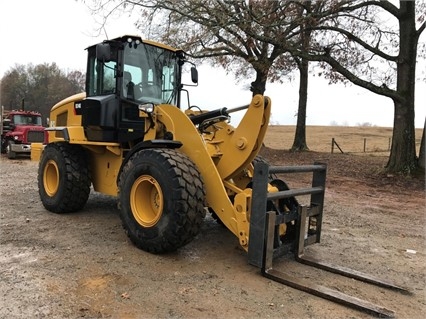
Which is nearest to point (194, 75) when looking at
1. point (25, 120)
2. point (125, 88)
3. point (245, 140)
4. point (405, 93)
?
point (125, 88)

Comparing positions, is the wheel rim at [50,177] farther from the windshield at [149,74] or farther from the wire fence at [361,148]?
the wire fence at [361,148]

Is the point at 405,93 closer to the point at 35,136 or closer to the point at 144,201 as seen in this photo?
the point at 144,201

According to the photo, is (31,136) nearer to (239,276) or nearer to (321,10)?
(321,10)

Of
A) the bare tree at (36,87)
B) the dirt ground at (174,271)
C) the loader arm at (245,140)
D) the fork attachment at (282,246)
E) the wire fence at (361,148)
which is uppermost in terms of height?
the bare tree at (36,87)

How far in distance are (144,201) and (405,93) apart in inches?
410

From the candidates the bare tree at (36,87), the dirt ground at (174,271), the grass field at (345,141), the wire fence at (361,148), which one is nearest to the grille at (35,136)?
the dirt ground at (174,271)

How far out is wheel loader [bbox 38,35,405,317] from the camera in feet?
13.4

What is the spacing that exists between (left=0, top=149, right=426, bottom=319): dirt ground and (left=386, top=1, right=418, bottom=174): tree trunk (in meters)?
5.69

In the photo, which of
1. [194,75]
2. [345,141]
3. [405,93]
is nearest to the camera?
[194,75]

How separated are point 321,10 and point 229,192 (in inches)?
376

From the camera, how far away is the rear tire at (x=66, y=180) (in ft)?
19.7

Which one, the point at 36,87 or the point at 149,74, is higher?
the point at 36,87

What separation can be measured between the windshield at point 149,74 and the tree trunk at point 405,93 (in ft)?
28.6

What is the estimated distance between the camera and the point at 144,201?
4.68 m
